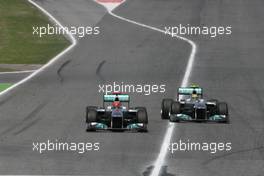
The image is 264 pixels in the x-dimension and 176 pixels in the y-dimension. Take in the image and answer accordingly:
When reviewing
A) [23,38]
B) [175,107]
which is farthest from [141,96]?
[23,38]

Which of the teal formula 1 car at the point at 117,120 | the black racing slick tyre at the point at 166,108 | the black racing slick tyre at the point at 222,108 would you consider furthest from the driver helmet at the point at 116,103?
the black racing slick tyre at the point at 222,108

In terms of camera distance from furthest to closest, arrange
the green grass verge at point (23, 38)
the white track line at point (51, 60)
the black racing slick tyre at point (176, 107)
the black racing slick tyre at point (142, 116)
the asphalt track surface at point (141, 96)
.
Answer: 1. the green grass verge at point (23, 38)
2. the white track line at point (51, 60)
3. the black racing slick tyre at point (176, 107)
4. the black racing slick tyre at point (142, 116)
5. the asphalt track surface at point (141, 96)

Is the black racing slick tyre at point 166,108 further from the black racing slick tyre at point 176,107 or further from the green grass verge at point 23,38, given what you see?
the green grass verge at point 23,38

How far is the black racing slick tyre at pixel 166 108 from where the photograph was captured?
33500mm

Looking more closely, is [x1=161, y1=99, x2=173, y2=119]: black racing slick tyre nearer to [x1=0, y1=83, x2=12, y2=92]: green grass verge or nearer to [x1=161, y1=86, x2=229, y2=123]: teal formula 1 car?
[x1=161, y1=86, x2=229, y2=123]: teal formula 1 car

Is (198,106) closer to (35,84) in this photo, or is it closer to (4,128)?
(4,128)

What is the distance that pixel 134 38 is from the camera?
6169cm

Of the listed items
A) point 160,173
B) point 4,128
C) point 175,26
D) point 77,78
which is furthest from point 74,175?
point 175,26

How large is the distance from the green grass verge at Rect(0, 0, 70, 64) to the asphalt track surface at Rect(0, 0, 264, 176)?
155 centimetres

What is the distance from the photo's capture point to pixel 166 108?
3375cm

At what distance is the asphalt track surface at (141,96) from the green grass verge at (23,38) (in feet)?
5.08

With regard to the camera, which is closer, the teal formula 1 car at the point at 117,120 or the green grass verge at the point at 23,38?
the teal formula 1 car at the point at 117,120

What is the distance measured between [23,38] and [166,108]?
2922 centimetres

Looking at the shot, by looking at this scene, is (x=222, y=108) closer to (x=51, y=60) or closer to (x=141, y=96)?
(x=141, y=96)
